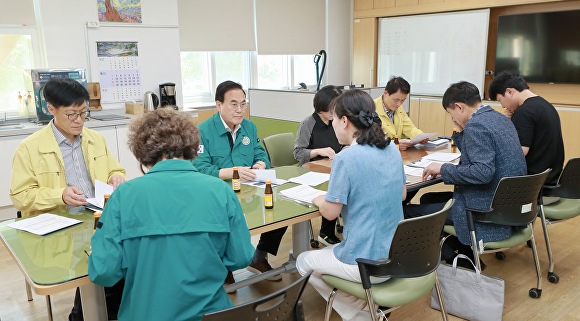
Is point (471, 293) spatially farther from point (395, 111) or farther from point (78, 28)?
point (78, 28)

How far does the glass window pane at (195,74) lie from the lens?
6473 mm

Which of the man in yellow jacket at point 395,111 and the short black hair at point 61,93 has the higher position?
the short black hair at point 61,93

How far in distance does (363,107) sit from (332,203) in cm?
45

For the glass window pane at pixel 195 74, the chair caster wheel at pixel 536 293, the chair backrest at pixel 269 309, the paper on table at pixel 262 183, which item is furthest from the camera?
the glass window pane at pixel 195 74

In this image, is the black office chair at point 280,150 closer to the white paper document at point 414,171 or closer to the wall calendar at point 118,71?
the white paper document at point 414,171

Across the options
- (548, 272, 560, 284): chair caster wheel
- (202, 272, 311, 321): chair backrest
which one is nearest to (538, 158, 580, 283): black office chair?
(548, 272, 560, 284): chair caster wheel

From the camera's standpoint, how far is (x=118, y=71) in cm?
521

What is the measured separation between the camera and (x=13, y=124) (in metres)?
4.57

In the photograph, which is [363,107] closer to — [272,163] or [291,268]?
[291,268]

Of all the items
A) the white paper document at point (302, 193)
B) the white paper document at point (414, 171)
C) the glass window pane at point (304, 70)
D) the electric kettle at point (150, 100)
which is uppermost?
the glass window pane at point (304, 70)

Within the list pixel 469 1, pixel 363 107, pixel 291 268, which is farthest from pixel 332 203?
pixel 469 1

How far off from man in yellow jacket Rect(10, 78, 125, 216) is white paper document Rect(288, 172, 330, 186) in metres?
0.99

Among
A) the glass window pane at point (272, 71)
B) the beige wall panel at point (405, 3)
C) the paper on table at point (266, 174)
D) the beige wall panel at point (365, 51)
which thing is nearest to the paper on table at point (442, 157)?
the paper on table at point (266, 174)

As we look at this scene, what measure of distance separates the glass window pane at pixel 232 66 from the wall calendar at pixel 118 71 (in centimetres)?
157
